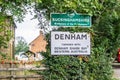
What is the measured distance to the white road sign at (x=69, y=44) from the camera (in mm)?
12141

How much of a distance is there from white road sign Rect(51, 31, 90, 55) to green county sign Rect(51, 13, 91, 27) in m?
0.43

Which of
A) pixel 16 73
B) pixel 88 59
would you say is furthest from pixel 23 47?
pixel 88 59

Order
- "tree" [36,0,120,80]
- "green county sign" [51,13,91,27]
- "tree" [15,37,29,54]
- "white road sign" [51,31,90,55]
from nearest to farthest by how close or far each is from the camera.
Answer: "tree" [36,0,120,80] < "green county sign" [51,13,91,27] < "white road sign" [51,31,90,55] < "tree" [15,37,29,54]

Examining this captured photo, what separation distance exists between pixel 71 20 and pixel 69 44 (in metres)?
0.69

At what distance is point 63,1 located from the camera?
1061 cm

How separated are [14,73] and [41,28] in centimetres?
764

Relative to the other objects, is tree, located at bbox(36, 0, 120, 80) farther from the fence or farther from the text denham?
the fence

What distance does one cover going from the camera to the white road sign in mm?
12141

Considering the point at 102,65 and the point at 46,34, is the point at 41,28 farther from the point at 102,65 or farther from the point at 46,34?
the point at 102,65

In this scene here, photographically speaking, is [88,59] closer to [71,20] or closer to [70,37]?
[70,37]

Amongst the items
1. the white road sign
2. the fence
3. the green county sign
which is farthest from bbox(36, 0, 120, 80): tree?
the fence

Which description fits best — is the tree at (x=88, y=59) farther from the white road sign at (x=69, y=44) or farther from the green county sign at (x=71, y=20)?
the white road sign at (x=69, y=44)

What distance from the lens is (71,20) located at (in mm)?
12000

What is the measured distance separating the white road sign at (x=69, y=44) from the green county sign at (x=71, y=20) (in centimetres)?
43
